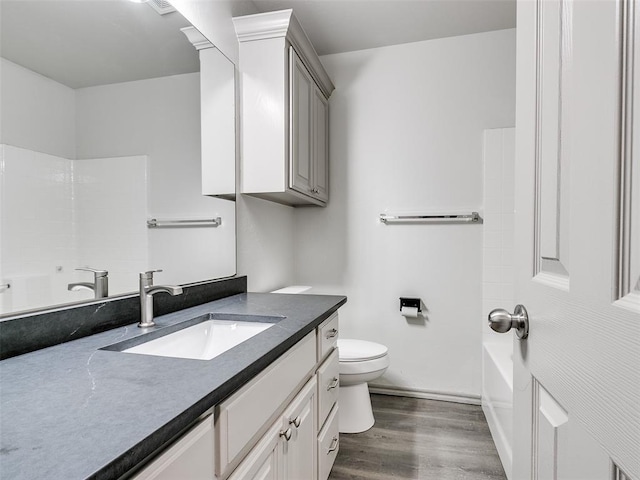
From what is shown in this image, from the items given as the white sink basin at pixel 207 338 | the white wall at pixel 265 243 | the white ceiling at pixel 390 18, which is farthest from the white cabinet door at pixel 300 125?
the white sink basin at pixel 207 338

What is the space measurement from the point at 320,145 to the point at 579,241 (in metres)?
2.09

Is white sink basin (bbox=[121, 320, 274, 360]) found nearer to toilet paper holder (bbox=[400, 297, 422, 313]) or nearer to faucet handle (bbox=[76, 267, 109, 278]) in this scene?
faucet handle (bbox=[76, 267, 109, 278])

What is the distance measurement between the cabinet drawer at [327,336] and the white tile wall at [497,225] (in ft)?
4.18

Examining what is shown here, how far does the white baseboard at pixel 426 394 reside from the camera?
246cm

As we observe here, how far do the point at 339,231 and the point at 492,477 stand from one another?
5.56ft

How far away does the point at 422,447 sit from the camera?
1.94 metres

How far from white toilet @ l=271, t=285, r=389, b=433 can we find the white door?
53.0 inches

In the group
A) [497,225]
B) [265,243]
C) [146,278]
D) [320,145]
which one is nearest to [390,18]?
[320,145]

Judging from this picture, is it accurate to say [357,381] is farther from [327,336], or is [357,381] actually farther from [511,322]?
[511,322]

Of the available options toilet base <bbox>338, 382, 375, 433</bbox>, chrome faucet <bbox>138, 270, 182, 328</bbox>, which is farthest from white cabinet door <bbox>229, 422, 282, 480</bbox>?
toilet base <bbox>338, 382, 375, 433</bbox>

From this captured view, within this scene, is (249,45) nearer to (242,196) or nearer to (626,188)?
(242,196)

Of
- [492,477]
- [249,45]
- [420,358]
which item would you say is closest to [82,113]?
[249,45]

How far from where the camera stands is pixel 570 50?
0.54 meters

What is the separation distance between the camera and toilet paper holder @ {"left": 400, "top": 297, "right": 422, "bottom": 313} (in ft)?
8.23
